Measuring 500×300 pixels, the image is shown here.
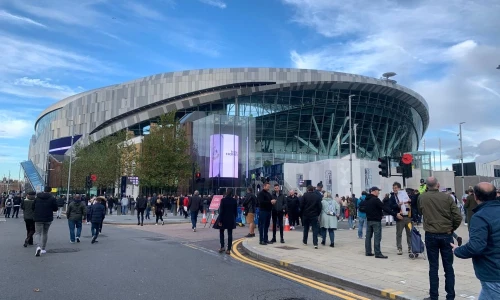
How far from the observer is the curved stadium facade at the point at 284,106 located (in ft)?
201

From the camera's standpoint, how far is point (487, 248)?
3.65 metres

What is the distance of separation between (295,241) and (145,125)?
5804 centimetres

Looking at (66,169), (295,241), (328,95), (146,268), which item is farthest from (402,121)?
(146,268)

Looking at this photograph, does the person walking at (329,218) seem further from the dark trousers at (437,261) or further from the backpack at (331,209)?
the dark trousers at (437,261)

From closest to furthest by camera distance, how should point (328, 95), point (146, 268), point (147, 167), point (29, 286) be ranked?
1. point (29, 286)
2. point (146, 268)
3. point (147, 167)
4. point (328, 95)

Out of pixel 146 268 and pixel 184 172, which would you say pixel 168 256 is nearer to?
pixel 146 268

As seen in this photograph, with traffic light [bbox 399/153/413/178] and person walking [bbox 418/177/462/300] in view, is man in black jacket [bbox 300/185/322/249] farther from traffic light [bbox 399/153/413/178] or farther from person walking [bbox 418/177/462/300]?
person walking [bbox 418/177/462/300]

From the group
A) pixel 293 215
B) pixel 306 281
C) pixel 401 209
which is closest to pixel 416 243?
pixel 401 209

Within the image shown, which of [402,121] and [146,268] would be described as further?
[402,121]

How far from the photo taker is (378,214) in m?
9.64

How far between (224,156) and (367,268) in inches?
1380

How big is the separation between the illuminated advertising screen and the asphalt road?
30.9m

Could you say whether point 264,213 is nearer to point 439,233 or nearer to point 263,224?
point 263,224

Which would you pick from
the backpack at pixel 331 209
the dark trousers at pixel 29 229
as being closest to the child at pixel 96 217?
the dark trousers at pixel 29 229
